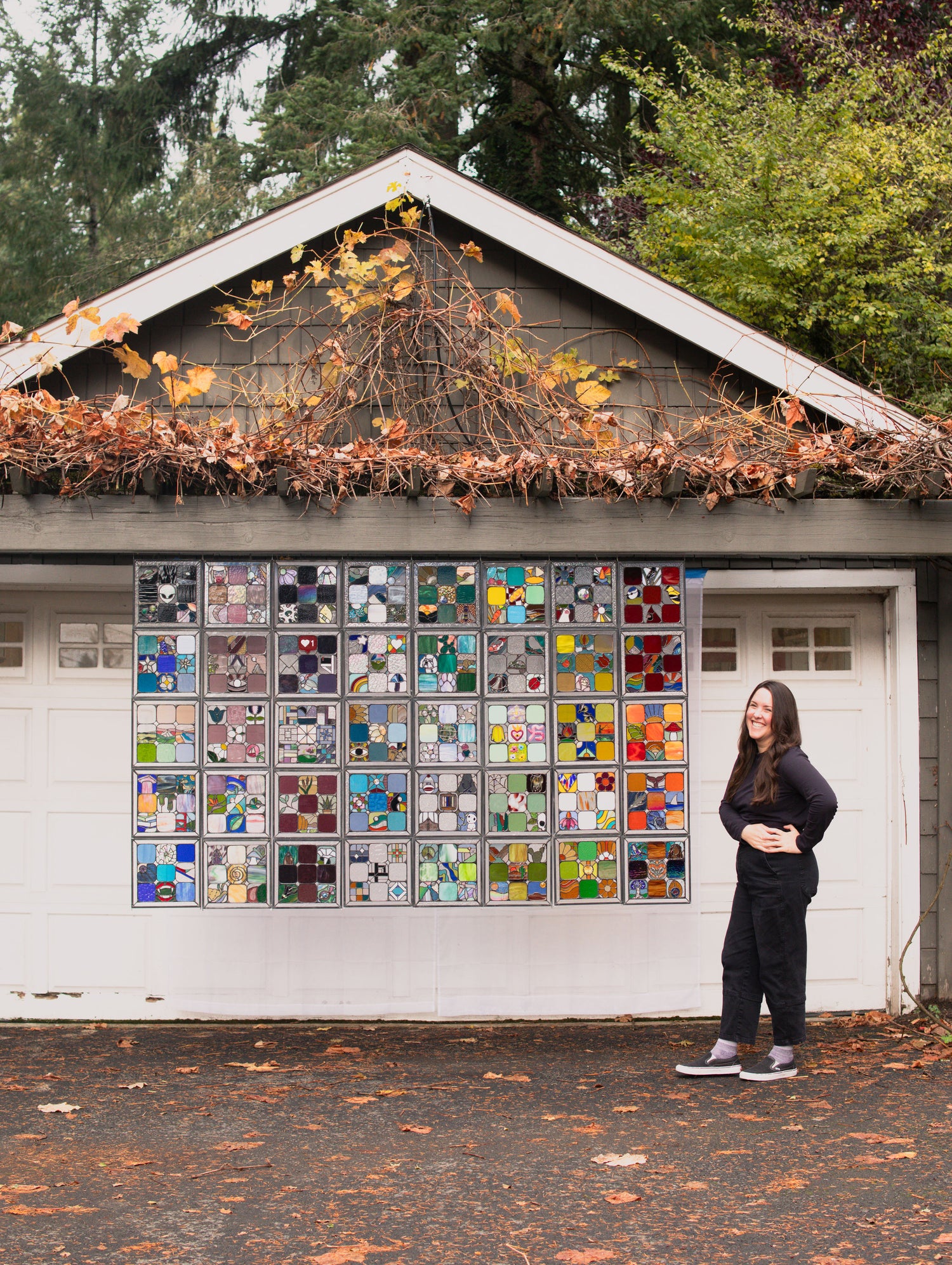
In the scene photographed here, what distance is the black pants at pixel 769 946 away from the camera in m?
5.20

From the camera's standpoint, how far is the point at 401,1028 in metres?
6.52

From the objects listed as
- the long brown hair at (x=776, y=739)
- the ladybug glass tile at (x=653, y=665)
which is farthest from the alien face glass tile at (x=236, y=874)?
the long brown hair at (x=776, y=739)

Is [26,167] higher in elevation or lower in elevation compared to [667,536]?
higher

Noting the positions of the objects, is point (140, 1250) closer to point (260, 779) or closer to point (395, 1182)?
point (395, 1182)

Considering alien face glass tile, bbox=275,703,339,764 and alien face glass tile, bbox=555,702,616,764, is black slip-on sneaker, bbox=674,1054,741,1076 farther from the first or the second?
alien face glass tile, bbox=275,703,339,764

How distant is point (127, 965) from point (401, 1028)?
1.47 m

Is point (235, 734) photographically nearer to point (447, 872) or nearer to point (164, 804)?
point (164, 804)

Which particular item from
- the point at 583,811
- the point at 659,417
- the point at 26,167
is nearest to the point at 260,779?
the point at 583,811

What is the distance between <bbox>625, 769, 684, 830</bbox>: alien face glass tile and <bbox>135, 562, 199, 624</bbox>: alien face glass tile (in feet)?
6.84

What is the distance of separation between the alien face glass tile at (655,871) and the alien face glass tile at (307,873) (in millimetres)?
1311

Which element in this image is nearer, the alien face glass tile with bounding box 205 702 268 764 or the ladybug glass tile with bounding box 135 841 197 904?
the ladybug glass tile with bounding box 135 841 197 904

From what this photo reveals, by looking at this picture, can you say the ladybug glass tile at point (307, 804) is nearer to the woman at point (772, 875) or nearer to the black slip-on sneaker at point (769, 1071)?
the woman at point (772, 875)

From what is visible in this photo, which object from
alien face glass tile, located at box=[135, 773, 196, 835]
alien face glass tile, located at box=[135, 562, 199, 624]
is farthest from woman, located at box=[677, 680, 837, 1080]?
alien face glass tile, located at box=[135, 562, 199, 624]

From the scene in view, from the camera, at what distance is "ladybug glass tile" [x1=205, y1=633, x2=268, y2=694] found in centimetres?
564
